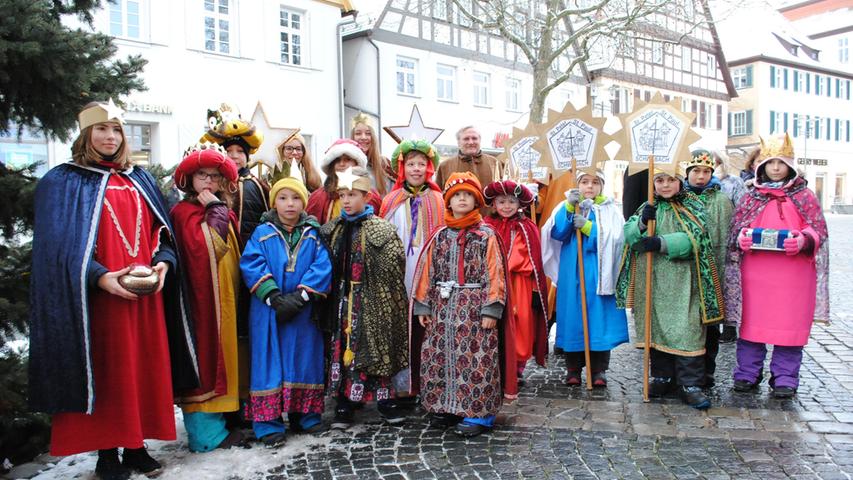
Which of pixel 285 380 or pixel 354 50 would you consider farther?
pixel 354 50

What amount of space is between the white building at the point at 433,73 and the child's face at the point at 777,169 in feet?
55.9

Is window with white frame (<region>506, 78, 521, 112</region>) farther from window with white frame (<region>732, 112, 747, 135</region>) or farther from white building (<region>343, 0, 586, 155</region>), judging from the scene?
window with white frame (<region>732, 112, 747, 135</region>)

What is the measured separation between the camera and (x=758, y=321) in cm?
520

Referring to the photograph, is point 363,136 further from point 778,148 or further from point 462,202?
point 778,148

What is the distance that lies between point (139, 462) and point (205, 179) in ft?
5.66

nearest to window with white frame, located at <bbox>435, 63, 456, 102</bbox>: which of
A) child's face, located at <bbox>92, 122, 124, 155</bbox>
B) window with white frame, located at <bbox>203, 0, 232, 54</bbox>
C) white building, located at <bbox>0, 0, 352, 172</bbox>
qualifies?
white building, located at <bbox>0, 0, 352, 172</bbox>

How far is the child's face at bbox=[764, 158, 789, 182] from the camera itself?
5.19 m

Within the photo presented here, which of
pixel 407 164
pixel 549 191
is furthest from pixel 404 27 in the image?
pixel 407 164

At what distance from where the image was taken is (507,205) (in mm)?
5426

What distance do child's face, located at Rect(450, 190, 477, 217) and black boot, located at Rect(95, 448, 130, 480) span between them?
2545mm

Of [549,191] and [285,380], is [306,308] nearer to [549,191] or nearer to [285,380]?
[285,380]

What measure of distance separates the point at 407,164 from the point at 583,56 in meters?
13.1

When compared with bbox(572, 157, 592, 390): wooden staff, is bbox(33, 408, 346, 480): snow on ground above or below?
below

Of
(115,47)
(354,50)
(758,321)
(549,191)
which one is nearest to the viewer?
(115,47)
